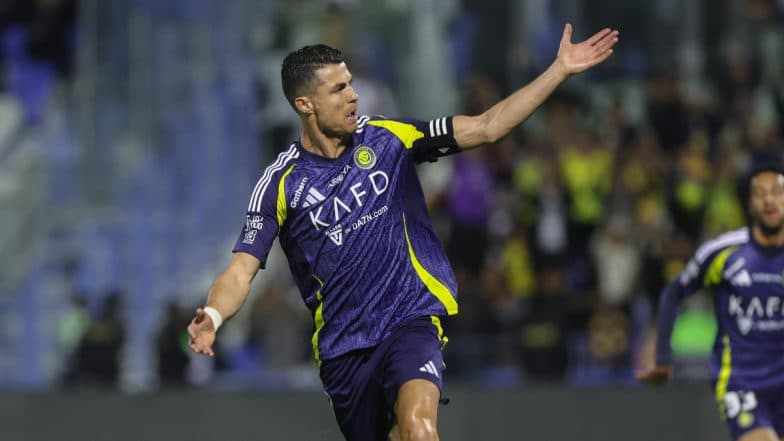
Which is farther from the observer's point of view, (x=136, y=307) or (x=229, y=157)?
(x=229, y=157)

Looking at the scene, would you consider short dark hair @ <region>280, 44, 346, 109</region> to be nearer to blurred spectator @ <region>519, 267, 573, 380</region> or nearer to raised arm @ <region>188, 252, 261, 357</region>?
raised arm @ <region>188, 252, 261, 357</region>

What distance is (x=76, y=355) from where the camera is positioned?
14.7 m

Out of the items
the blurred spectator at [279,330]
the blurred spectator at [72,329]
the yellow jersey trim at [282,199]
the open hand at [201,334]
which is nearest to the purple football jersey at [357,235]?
the yellow jersey trim at [282,199]

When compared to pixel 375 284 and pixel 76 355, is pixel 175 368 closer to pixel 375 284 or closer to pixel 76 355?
pixel 76 355

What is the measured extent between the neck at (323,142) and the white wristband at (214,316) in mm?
Answer: 1058

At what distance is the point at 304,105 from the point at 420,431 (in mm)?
1695

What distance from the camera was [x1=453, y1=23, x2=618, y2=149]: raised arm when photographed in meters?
7.43

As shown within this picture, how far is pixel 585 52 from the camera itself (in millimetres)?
7469

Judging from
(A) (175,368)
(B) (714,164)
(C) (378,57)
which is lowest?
(A) (175,368)

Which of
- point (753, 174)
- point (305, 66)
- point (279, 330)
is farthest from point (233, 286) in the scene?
point (279, 330)

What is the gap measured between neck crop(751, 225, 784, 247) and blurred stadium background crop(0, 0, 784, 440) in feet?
14.1

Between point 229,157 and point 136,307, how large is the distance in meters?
1.98

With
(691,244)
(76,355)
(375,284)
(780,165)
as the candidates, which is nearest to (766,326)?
(780,165)

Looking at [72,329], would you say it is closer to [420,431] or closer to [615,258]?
[615,258]
